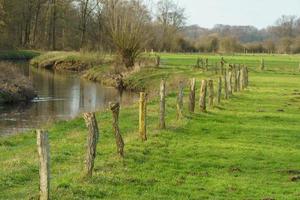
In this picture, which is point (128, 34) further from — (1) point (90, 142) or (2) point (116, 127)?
(1) point (90, 142)

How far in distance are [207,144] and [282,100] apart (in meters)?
16.7

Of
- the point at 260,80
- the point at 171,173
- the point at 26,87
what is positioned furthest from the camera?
the point at 260,80

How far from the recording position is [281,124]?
79.8 feet

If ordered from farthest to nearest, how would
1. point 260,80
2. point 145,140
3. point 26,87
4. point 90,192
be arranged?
1. point 260,80
2. point 26,87
3. point 145,140
4. point 90,192

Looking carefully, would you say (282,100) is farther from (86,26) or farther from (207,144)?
(86,26)

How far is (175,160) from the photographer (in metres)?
16.0

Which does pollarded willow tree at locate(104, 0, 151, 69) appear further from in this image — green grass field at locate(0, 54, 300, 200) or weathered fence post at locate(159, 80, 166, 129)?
weathered fence post at locate(159, 80, 166, 129)

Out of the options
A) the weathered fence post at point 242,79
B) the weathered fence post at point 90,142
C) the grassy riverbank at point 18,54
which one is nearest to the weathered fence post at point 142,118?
the weathered fence post at point 90,142

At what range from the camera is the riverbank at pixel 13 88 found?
37.8 metres

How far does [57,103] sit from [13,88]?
411cm

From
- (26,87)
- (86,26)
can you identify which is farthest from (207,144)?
(86,26)

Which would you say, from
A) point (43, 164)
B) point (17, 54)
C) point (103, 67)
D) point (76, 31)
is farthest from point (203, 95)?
point (76, 31)

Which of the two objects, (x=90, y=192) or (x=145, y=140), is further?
(x=145, y=140)

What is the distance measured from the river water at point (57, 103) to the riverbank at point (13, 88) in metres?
0.86
